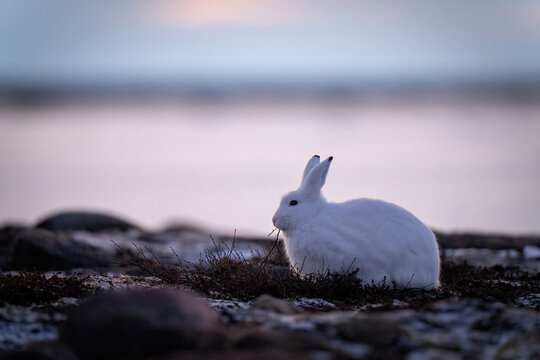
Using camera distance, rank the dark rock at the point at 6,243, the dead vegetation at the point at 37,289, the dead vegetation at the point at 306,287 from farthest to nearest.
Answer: the dark rock at the point at 6,243
the dead vegetation at the point at 306,287
the dead vegetation at the point at 37,289

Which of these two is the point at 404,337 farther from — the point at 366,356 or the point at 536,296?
the point at 536,296

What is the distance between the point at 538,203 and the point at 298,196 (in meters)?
13.5

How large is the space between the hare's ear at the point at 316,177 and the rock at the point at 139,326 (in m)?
2.76

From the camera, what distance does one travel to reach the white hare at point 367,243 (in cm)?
670

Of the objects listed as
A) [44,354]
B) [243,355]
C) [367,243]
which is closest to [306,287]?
[367,243]

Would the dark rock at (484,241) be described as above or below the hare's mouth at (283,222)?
below

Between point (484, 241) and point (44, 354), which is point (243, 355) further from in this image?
point (484, 241)

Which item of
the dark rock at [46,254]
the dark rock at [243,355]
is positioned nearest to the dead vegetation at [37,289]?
the dark rock at [243,355]

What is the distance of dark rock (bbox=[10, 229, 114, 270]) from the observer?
9.25 metres

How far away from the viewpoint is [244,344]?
426cm

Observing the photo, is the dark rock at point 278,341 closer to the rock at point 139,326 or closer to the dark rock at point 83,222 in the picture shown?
the rock at point 139,326

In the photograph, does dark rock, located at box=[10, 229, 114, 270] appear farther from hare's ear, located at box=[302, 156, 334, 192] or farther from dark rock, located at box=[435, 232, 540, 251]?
dark rock, located at box=[435, 232, 540, 251]

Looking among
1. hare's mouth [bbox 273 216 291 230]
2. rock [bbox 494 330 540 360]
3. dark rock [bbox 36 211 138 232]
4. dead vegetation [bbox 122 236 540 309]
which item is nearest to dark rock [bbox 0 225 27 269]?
dark rock [bbox 36 211 138 232]

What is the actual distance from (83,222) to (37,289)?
6.71 m
